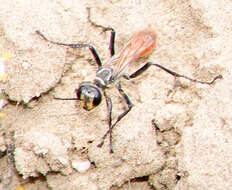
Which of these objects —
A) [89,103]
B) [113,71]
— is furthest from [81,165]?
[113,71]

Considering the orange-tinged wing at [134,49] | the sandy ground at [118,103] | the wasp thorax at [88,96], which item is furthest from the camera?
the orange-tinged wing at [134,49]

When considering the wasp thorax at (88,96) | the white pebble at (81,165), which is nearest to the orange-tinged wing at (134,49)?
the wasp thorax at (88,96)

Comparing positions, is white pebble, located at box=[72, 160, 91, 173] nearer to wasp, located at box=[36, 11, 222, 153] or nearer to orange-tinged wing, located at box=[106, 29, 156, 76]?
wasp, located at box=[36, 11, 222, 153]

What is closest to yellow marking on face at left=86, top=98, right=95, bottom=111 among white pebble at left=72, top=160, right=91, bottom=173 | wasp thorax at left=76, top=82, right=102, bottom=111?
wasp thorax at left=76, top=82, right=102, bottom=111

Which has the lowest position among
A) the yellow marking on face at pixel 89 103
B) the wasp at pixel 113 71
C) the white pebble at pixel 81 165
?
the white pebble at pixel 81 165

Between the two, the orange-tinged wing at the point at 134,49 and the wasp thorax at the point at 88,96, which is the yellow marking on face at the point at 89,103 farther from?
the orange-tinged wing at the point at 134,49

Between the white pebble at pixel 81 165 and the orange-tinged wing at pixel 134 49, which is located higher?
the orange-tinged wing at pixel 134 49

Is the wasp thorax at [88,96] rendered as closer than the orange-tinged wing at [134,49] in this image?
Yes
